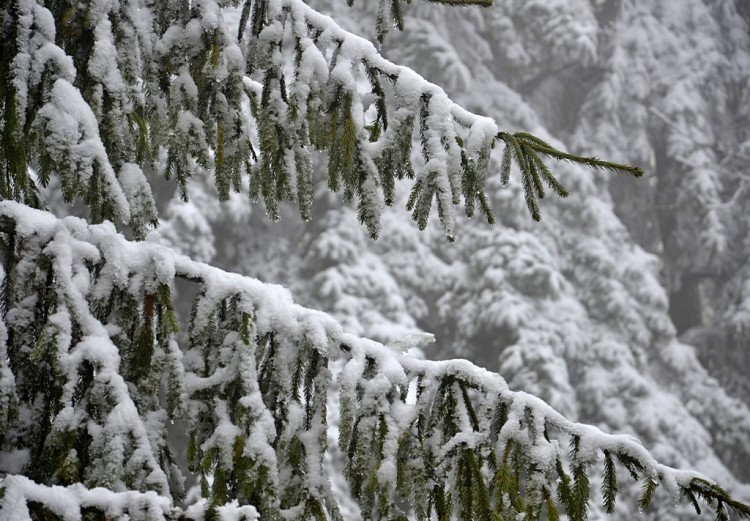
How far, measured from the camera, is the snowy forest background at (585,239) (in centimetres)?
1009

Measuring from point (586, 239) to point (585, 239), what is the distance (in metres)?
0.02

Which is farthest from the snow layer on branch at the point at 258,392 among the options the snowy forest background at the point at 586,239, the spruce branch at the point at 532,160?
the snowy forest background at the point at 586,239

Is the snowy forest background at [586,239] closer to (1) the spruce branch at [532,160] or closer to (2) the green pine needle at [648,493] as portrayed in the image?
(1) the spruce branch at [532,160]

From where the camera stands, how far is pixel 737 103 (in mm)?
15242

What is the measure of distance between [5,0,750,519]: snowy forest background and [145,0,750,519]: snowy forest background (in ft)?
0.11

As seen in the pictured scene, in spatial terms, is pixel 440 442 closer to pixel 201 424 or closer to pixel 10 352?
pixel 201 424

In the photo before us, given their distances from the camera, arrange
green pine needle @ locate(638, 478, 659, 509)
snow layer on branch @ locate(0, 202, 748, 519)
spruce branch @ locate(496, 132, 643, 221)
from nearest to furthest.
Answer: snow layer on branch @ locate(0, 202, 748, 519) → green pine needle @ locate(638, 478, 659, 509) → spruce branch @ locate(496, 132, 643, 221)

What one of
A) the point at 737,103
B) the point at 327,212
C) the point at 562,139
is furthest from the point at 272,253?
the point at 737,103

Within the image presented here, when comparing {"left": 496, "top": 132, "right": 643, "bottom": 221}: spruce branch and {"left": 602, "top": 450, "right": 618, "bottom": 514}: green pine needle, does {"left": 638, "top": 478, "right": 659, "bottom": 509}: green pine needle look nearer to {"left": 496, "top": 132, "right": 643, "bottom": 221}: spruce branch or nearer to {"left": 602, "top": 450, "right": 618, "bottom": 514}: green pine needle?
{"left": 602, "top": 450, "right": 618, "bottom": 514}: green pine needle

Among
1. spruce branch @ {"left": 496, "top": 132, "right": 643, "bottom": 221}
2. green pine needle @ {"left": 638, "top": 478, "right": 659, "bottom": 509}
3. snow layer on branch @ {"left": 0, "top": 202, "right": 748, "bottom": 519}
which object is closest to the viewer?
snow layer on branch @ {"left": 0, "top": 202, "right": 748, "bottom": 519}

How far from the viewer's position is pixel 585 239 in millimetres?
11977

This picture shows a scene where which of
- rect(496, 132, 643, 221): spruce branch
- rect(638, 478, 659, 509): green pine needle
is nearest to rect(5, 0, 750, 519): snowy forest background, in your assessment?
rect(496, 132, 643, 221): spruce branch

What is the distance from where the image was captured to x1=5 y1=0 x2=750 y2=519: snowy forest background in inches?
397

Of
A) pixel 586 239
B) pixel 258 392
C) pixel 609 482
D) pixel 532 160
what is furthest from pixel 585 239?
pixel 258 392
